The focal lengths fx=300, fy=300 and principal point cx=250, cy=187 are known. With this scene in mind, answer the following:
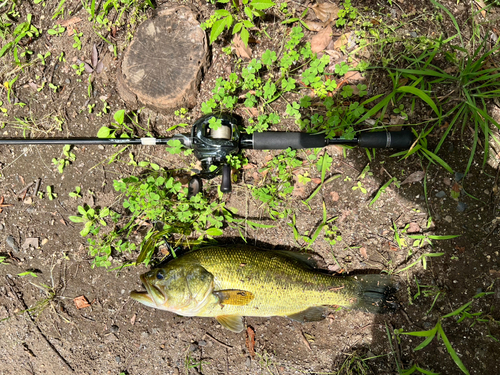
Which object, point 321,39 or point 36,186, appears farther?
point 36,186

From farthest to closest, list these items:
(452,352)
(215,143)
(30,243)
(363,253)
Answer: (30,243) → (363,253) → (452,352) → (215,143)

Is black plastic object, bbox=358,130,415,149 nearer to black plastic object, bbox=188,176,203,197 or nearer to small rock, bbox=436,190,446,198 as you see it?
small rock, bbox=436,190,446,198

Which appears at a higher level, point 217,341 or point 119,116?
point 119,116

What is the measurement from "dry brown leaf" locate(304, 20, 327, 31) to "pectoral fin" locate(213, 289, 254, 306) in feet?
9.89

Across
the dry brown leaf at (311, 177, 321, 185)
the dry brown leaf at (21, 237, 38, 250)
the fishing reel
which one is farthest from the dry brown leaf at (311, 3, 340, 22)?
the dry brown leaf at (21, 237, 38, 250)

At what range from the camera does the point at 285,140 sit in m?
3.10

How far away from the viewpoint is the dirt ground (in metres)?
3.31

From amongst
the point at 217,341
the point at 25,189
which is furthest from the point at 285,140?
the point at 25,189

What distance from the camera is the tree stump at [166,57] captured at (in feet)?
10.3

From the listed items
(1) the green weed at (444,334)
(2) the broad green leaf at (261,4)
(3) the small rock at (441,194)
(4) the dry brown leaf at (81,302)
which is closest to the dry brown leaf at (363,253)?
(1) the green weed at (444,334)

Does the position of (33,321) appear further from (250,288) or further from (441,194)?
(441,194)

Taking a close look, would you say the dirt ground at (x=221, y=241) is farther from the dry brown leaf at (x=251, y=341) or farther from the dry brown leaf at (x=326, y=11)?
the dry brown leaf at (x=326, y=11)

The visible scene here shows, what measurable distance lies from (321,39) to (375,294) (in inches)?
115

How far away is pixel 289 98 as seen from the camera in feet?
11.5
